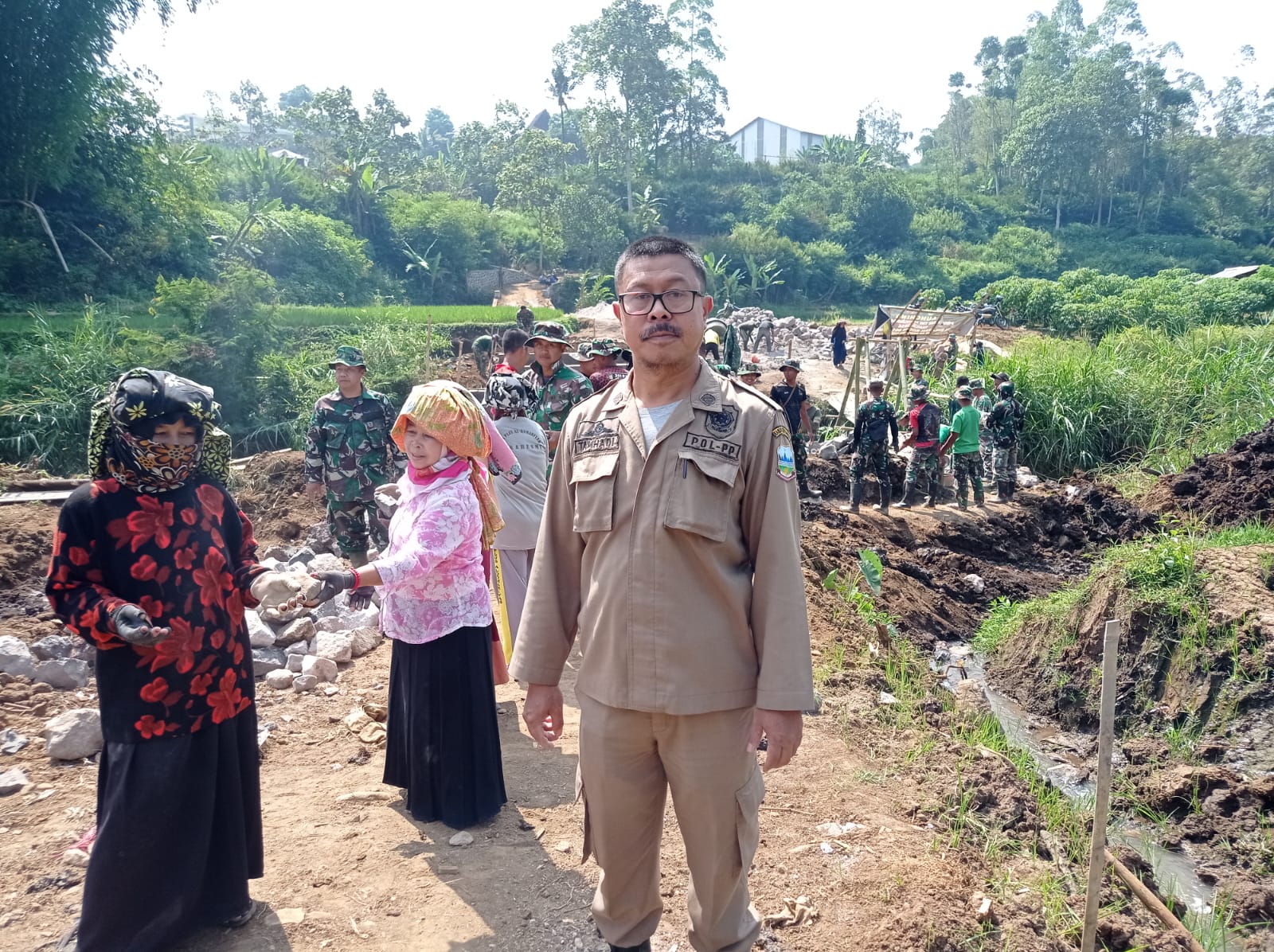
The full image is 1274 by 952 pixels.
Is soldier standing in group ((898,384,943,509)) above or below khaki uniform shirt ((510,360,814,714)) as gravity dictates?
below

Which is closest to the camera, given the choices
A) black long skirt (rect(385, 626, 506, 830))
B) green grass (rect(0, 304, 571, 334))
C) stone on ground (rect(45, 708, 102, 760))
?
black long skirt (rect(385, 626, 506, 830))

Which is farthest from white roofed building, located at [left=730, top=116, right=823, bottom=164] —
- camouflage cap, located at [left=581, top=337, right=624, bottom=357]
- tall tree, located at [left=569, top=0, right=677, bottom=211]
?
camouflage cap, located at [left=581, top=337, right=624, bottom=357]

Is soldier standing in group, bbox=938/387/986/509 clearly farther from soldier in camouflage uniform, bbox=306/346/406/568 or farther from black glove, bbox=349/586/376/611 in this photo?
black glove, bbox=349/586/376/611

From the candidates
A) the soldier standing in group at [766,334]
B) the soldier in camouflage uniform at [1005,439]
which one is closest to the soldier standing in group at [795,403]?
the soldier in camouflage uniform at [1005,439]

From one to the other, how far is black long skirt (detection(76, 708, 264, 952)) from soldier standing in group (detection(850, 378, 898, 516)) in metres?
9.27

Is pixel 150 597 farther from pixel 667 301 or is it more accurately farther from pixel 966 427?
pixel 966 427

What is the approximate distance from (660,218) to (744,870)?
4414cm

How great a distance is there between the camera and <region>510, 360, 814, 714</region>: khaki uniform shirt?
205cm

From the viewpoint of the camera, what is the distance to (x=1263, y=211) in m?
49.6

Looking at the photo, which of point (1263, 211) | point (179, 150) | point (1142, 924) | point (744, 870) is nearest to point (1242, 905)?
point (1142, 924)

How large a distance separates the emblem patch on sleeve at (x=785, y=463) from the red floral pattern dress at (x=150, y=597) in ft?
5.83

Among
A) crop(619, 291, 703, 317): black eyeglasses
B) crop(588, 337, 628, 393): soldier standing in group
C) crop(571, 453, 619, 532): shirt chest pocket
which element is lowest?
crop(571, 453, 619, 532): shirt chest pocket

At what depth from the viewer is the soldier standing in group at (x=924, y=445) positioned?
37.4 ft

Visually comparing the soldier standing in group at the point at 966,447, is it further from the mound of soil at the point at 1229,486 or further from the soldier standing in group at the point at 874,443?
the mound of soil at the point at 1229,486
